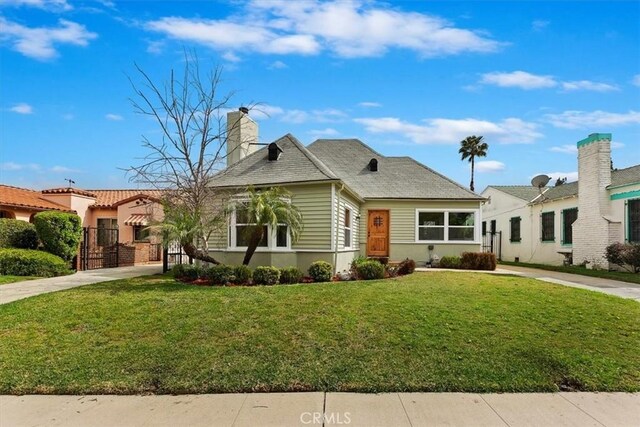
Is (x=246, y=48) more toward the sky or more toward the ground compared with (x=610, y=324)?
more toward the sky

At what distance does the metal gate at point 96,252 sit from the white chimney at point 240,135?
6354 mm

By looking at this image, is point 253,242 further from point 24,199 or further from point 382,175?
point 24,199

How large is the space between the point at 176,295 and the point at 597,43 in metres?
10.7

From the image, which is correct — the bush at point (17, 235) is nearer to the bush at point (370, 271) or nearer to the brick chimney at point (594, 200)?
the bush at point (370, 271)

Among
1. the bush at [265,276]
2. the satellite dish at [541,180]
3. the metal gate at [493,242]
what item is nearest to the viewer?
the bush at [265,276]

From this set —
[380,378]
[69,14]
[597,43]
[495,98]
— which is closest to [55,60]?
[69,14]

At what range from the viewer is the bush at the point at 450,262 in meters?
16.2

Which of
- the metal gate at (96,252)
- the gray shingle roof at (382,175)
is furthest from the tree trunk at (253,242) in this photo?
the metal gate at (96,252)

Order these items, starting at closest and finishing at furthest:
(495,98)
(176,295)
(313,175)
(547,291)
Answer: (176,295)
(547,291)
(495,98)
(313,175)

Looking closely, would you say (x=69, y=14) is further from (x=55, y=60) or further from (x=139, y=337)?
(x=139, y=337)

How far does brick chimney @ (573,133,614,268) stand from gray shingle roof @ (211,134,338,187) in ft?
37.4

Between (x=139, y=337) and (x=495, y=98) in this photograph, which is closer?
(x=139, y=337)

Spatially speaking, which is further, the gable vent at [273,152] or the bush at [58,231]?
the gable vent at [273,152]

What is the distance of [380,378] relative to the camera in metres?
4.95
